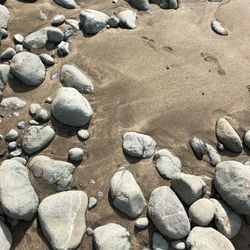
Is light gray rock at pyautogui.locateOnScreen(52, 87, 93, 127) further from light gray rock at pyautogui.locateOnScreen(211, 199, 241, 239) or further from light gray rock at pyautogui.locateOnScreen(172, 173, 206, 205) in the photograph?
light gray rock at pyautogui.locateOnScreen(211, 199, 241, 239)

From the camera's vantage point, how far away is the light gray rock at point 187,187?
3.64m

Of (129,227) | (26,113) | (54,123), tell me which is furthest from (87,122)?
(129,227)

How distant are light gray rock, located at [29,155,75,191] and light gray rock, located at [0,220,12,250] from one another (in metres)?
0.51

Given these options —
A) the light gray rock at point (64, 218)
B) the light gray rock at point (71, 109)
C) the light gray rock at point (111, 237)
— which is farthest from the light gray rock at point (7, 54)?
the light gray rock at point (111, 237)

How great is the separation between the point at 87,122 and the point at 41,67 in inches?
31.3

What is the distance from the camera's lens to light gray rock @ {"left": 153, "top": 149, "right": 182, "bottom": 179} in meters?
3.81

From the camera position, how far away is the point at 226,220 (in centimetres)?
364

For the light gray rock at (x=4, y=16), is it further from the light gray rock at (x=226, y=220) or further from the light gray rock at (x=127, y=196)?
the light gray rock at (x=226, y=220)

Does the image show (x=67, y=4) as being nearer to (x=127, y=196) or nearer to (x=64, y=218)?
(x=127, y=196)

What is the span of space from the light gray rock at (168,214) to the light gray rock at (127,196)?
10 centimetres

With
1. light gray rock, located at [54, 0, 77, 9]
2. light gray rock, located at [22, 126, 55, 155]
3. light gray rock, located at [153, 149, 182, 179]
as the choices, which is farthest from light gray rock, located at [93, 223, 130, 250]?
light gray rock, located at [54, 0, 77, 9]

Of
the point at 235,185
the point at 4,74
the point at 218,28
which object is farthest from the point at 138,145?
the point at 218,28

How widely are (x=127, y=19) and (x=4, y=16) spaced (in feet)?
4.53

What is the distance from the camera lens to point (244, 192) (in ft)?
12.0
